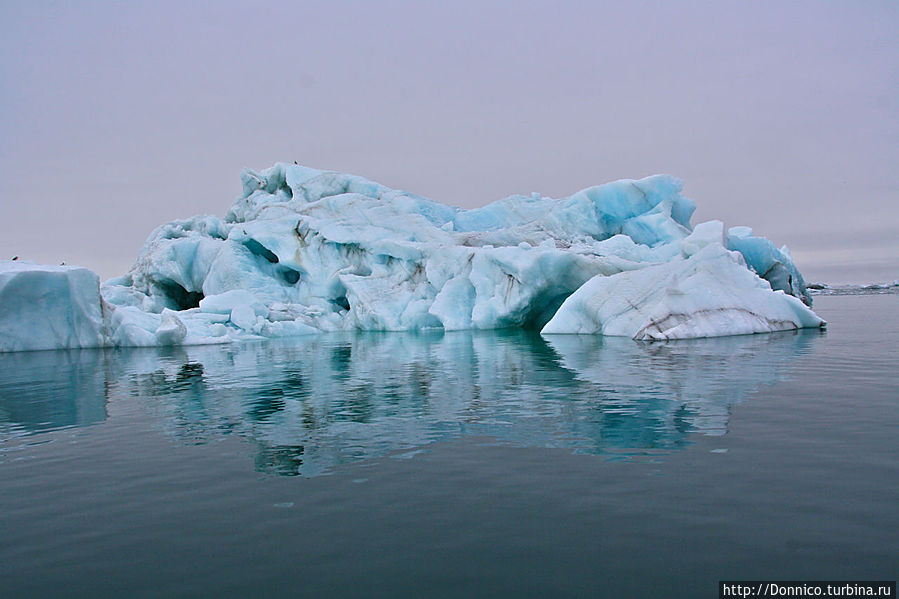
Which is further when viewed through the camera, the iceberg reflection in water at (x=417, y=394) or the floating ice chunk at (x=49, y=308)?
the floating ice chunk at (x=49, y=308)

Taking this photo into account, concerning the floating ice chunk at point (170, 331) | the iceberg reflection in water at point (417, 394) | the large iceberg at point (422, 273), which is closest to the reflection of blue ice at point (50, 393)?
the iceberg reflection in water at point (417, 394)

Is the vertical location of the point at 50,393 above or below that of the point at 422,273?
below

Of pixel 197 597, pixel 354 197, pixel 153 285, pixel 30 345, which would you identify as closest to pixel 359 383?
pixel 197 597

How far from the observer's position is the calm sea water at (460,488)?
307 cm

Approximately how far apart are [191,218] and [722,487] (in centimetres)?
3361

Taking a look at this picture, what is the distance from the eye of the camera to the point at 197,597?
9.53 ft

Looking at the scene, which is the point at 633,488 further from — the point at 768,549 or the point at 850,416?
the point at 850,416

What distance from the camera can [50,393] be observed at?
10102 millimetres

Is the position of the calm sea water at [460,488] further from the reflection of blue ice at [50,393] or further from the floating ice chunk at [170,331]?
the floating ice chunk at [170,331]

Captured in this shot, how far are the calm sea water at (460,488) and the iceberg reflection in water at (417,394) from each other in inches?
2.3

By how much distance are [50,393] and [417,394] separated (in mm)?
6186

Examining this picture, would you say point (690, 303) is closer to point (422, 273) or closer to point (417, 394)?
point (417, 394)

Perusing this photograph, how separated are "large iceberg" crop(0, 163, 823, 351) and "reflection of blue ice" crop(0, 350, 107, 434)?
4.84m

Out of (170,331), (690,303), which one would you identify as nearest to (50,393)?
(170,331)
